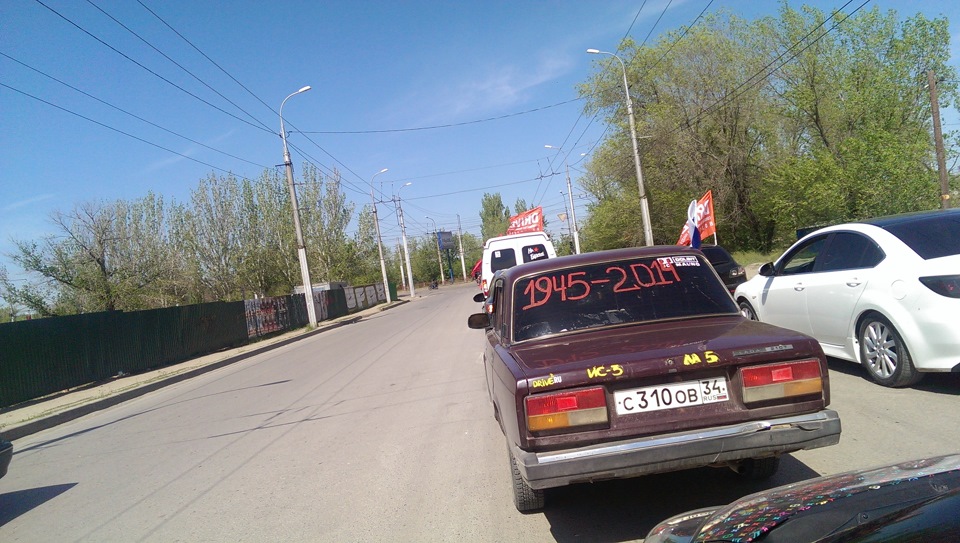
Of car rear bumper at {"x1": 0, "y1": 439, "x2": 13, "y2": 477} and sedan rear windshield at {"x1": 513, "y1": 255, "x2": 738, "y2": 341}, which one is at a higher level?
sedan rear windshield at {"x1": 513, "y1": 255, "x2": 738, "y2": 341}

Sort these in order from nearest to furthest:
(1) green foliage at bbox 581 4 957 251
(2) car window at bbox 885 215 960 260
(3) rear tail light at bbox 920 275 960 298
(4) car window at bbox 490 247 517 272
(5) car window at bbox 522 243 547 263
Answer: (3) rear tail light at bbox 920 275 960 298, (2) car window at bbox 885 215 960 260, (5) car window at bbox 522 243 547 263, (4) car window at bbox 490 247 517 272, (1) green foliage at bbox 581 4 957 251

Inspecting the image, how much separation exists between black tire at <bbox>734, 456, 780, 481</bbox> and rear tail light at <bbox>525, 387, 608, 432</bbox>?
1384 mm

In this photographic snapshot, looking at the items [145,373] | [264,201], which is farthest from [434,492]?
[264,201]

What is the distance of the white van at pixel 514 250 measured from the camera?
50.1ft

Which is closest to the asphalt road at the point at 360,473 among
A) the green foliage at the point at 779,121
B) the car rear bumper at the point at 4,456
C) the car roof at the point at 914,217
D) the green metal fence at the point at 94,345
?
the car rear bumper at the point at 4,456

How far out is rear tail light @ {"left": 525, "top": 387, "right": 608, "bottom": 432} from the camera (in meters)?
3.00

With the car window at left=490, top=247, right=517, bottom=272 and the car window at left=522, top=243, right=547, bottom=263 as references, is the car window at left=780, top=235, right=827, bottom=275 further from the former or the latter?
the car window at left=490, top=247, right=517, bottom=272

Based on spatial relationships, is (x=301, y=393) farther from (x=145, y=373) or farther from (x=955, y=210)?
(x=145, y=373)

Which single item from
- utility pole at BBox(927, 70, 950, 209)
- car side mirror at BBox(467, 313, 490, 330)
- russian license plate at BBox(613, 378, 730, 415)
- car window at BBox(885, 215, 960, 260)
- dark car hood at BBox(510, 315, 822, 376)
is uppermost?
utility pole at BBox(927, 70, 950, 209)

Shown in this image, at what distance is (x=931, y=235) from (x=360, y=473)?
5553 mm

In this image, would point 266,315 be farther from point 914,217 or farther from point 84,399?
point 914,217

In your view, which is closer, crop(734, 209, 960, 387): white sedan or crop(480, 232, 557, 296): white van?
crop(734, 209, 960, 387): white sedan

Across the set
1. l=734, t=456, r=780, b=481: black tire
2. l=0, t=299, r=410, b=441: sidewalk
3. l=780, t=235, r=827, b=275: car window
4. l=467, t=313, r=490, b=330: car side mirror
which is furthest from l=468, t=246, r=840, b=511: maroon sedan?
l=0, t=299, r=410, b=441: sidewalk

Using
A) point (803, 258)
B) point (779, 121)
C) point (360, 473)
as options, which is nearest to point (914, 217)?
point (803, 258)
